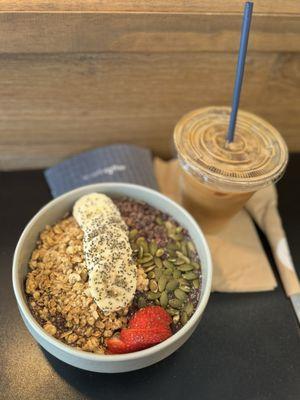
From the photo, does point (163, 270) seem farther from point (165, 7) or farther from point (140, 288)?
point (165, 7)

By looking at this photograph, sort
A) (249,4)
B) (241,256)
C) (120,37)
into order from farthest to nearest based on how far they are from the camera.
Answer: (241,256) → (120,37) → (249,4)

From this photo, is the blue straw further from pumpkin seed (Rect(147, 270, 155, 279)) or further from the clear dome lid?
pumpkin seed (Rect(147, 270, 155, 279))

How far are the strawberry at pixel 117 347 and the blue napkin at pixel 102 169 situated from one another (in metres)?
0.32

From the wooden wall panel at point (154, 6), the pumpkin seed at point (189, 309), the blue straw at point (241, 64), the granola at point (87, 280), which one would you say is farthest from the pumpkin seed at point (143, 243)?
the wooden wall panel at point (154, 6)

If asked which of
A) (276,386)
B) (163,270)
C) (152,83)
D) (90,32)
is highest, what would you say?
(90,32)

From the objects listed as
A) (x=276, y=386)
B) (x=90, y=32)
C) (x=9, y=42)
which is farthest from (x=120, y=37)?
(x=276, y=386)

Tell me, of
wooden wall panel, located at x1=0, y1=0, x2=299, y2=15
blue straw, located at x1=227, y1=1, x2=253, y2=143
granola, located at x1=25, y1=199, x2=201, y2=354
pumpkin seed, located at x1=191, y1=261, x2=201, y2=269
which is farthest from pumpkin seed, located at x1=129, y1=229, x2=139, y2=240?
wooden wall panel, located at x1=0, y1=0, x2=299, y2=15

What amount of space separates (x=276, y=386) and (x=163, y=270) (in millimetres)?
233

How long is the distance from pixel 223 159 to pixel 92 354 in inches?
13.6

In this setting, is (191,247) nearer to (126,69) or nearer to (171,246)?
(171,246)

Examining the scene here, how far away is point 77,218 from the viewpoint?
65 centimetres

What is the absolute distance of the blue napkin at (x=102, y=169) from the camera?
778 millimetres

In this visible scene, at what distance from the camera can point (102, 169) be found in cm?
78

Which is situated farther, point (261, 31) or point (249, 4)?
point (261, 31)
